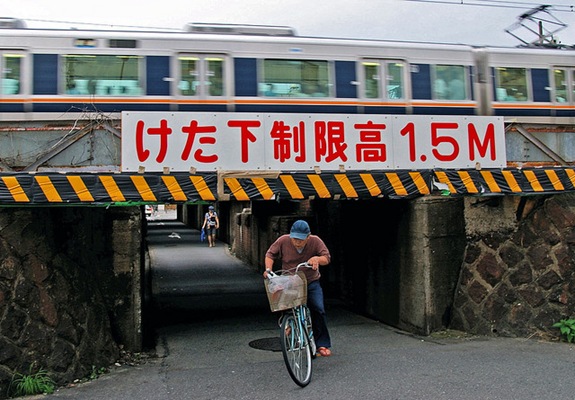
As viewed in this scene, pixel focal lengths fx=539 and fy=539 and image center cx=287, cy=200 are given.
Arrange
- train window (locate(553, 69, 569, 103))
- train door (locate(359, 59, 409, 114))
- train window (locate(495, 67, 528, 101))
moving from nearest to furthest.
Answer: train door (locate(359, 59, 409, 114)) → train window (locate(495, 67, 528, 101)) → train window (locate(553, 69, 569, 103))


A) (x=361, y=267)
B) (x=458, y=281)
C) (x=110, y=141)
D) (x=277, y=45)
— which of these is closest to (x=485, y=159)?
(x=458, y=281)

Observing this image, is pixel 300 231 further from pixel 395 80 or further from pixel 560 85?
pixel 560 85

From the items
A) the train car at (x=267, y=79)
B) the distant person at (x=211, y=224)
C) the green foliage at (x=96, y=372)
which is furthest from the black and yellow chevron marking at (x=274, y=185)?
the distant person at (x=211, y=224)

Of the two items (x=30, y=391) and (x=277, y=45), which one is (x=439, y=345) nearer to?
(x=30, y=391)

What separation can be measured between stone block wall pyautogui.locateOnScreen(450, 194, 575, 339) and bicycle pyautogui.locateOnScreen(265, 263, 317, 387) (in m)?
3.12

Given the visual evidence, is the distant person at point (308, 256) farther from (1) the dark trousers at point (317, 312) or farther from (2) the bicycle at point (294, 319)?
(2) the bicycle at point (294, 319)

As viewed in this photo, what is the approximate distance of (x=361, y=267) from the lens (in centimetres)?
1015

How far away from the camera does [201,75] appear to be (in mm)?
10242

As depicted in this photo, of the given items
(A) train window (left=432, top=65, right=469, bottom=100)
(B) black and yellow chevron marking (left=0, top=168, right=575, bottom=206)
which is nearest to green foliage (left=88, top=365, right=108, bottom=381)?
(B) black and yellow chevron marking (left=0, top=168, right=575, bottom=206)

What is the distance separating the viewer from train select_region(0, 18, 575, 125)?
383 inches

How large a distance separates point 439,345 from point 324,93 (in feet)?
18.4

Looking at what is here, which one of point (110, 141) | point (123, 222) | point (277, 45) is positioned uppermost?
point (277, 45)

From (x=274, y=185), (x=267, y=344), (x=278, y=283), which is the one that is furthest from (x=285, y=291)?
(x=267, y=344)

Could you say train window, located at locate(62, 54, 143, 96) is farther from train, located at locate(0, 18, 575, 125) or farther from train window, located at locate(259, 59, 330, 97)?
train window, located at locate(259, 59, 330, 97)
